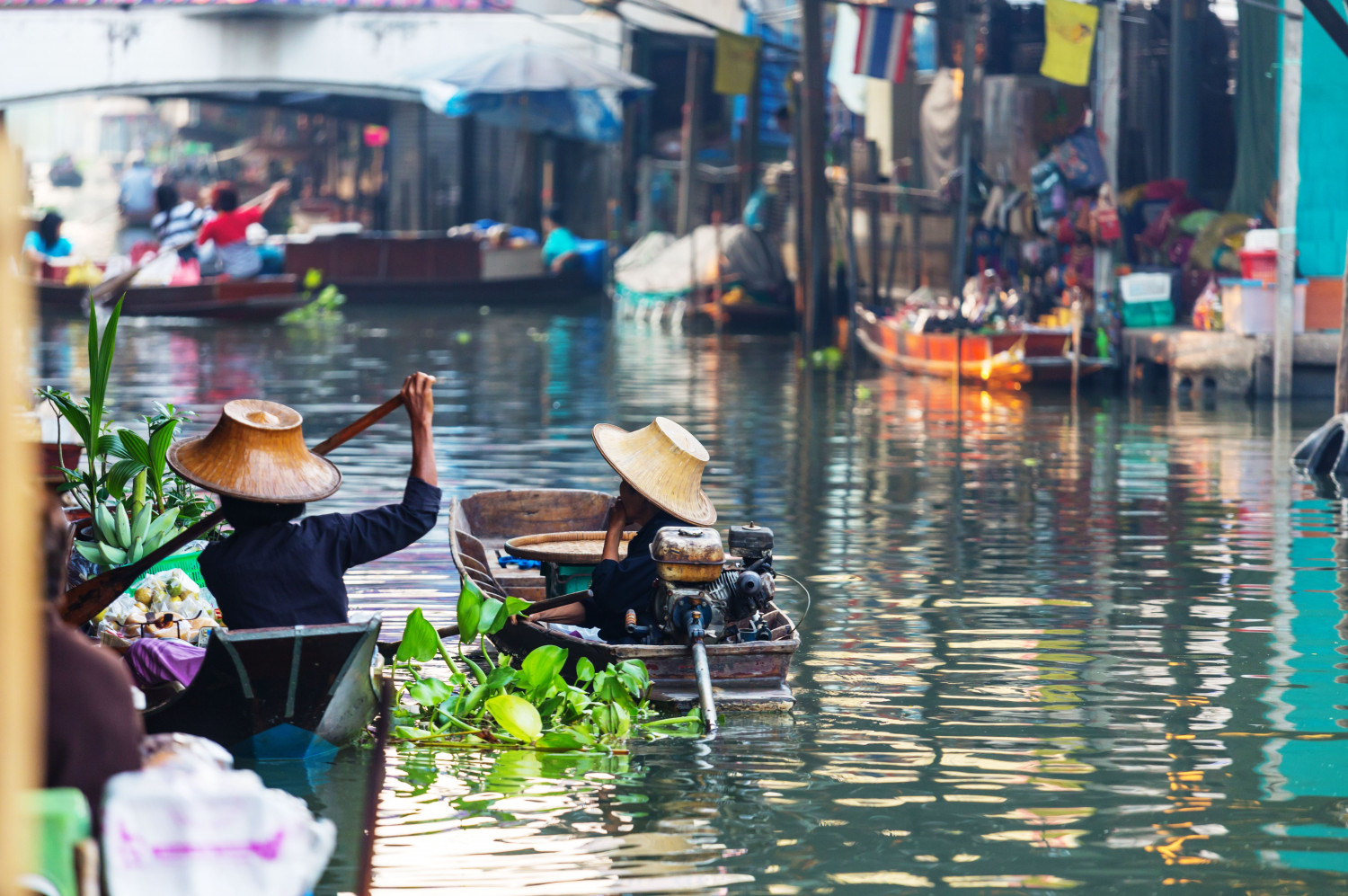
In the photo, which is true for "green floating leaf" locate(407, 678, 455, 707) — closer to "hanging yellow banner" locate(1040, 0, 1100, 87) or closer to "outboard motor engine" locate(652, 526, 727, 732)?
"outboard motor engine" locate(652, 526, 727, 732)

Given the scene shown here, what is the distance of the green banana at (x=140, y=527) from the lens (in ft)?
21.1

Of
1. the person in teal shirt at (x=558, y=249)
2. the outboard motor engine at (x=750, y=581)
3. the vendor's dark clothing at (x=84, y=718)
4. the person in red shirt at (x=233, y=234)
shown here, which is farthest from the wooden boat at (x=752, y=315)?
the vendor's dark clothing at (x=84, y=718)

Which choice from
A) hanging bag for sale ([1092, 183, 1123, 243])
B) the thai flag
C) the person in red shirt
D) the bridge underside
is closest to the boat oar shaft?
hanging bag for sale ([1092, 183, 1123, 243])

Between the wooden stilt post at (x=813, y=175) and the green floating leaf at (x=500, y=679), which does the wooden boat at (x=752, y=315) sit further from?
the green floating leaf at (x=500, y=679)

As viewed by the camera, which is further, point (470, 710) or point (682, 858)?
point (470, 710)

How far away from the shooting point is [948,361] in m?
18.6

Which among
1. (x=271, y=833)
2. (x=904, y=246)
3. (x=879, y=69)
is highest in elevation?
(x=879, y=69)

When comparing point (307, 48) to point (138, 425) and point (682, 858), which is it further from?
point (682, 858)

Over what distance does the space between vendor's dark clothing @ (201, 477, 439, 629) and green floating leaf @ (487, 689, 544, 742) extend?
0.68m

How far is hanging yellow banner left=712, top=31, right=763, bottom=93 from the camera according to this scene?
2395cm

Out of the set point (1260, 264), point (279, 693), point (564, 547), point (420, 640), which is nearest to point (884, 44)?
point (1260, 264)

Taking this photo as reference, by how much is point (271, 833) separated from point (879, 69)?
18.8 meters

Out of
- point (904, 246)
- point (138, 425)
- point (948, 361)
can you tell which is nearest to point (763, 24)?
point (904, 246)

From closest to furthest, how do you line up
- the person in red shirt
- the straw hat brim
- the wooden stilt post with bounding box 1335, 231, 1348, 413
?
1. the straw hat brim
2. the wooden stilt post with bounding box 1335, 231, 1348, 413
3. the person in red shirt
